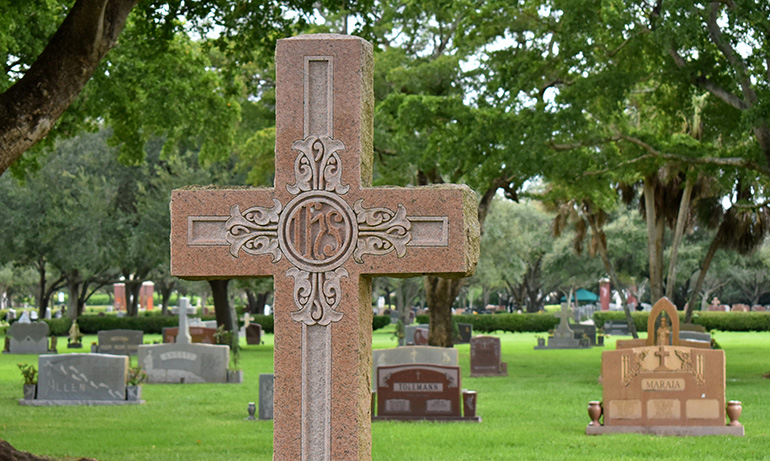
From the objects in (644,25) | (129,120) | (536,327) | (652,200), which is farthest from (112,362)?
(536,327)

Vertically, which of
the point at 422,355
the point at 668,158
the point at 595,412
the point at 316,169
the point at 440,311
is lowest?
the point at 595,412

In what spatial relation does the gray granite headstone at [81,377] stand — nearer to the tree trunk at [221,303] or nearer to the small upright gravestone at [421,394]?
the small upright gravestone at [421,394]

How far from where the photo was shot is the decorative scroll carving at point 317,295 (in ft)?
17.8

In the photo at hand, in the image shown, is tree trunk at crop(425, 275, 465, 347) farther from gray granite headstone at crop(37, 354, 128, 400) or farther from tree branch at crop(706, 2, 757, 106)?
gray granite headstone at crop(37, 354, 128, 400)

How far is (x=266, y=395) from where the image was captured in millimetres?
14781

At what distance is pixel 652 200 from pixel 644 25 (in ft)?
34.0

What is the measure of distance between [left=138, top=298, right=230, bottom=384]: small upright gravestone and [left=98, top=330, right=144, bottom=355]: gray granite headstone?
302 inches

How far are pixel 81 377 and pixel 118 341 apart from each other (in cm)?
1296

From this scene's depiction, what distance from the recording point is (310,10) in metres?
12.3

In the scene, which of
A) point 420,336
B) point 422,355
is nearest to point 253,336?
point 420,336

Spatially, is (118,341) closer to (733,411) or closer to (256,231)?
(733,411)

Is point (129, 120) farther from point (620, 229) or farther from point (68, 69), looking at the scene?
point (620, 229)

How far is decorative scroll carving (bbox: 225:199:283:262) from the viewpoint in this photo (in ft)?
18.0

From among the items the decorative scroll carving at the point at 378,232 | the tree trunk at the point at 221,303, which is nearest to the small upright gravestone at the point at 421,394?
the decorative scroll carving at the point at 378,232
